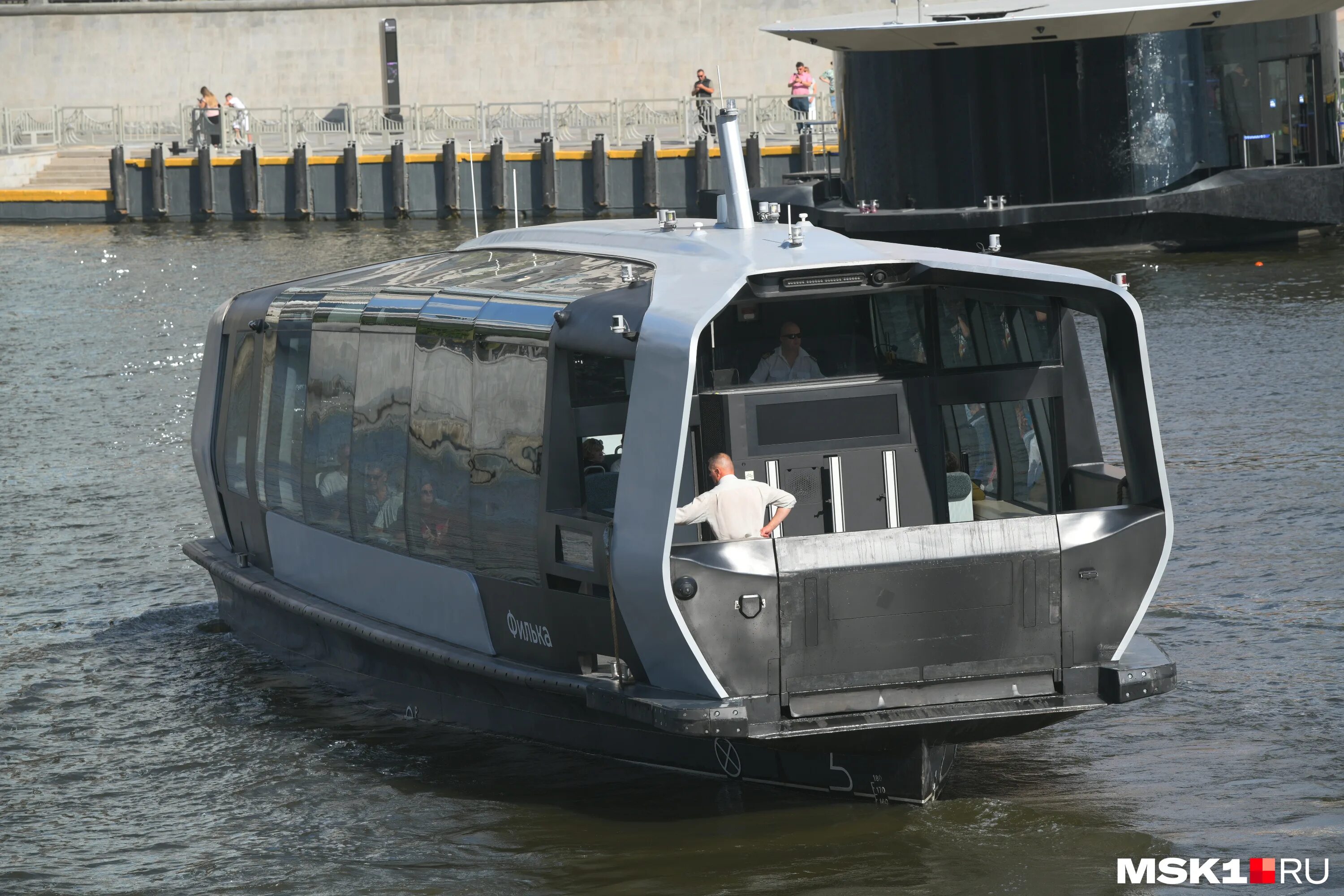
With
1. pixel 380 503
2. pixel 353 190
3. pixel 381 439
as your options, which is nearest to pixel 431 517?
pixel 380 503

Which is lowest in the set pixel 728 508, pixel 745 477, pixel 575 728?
pixel 575 728

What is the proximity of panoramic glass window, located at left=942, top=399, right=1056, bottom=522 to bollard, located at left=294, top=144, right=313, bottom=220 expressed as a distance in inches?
1386

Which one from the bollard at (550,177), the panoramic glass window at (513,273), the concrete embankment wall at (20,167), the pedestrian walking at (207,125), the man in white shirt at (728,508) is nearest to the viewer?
the man in white shirt at (728,508)

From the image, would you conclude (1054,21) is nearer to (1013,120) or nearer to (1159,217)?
(1013,120)

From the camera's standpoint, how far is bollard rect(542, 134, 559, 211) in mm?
42344

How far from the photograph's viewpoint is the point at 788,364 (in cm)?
1010

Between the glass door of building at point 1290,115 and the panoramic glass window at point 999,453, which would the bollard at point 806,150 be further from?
the panoramic glass window at point 999,453

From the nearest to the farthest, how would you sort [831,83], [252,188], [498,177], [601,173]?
[601,173] → [498,177] → [252,188] → [831,83]

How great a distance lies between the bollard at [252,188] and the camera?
145ft

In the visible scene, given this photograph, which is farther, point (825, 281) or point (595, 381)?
point (595, 381)

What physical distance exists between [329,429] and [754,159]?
30.2 m

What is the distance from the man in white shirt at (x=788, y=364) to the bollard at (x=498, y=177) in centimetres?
3319

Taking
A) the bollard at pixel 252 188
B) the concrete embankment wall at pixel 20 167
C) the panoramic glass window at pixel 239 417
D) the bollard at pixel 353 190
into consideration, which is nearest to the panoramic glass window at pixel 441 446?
the panoramic glass window at pixel 239 417

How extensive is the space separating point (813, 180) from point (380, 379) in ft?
80.6
